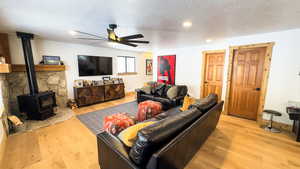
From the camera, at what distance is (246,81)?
11.3 feet

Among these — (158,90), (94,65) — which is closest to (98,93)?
(94,65)

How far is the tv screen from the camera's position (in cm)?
467

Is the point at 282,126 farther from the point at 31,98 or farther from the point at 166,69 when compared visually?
the point at 31,98

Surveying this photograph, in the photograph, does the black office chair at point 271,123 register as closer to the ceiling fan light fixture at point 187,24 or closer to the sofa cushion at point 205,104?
the sofa cushion at point 205,104

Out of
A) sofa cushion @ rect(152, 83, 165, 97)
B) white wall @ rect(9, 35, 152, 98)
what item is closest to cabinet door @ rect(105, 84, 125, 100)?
white wall @ rect(9, 35, 152, 98)

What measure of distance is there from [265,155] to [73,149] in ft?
10.9

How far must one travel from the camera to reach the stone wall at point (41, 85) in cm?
349

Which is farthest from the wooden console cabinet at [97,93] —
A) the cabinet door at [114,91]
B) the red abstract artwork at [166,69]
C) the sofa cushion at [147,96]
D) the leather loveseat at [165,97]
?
the red abstract artwork at [166,69]

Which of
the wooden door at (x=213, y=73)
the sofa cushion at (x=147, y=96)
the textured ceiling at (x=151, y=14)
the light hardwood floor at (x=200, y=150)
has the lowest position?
the light hardwood floor at (x=200, y=150)

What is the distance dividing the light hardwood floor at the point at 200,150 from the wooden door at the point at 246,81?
0.71 m

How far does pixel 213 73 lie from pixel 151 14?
3145 mm

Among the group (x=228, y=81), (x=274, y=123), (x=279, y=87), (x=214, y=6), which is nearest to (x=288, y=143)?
(x=274, y=123)

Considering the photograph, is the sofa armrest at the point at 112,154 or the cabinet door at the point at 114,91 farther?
the cabinet door at the point at 114,91

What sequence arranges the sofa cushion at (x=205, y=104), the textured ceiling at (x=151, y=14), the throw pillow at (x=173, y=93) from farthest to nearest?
the throw pillow at (x=173, y=93)
the sofa cushion at (x=205, y=104)
the textured ceiling at (x=151, y=14)
